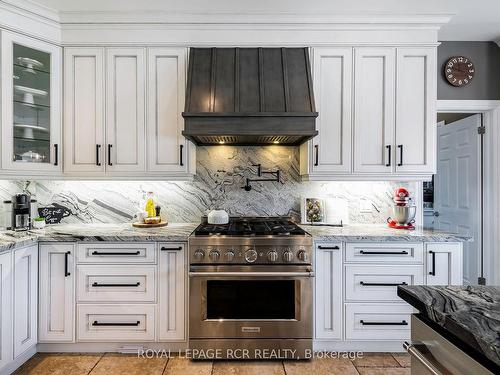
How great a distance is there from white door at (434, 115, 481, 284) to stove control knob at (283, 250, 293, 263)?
89.8 inches

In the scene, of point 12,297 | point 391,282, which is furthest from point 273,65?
point 12,297

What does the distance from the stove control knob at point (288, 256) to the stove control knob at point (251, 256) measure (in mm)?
224

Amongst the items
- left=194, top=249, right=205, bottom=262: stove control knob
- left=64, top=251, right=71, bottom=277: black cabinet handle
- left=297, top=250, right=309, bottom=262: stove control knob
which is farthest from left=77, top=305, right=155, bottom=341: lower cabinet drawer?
left=297, top=250, right=309, bottom=262: stove control knob

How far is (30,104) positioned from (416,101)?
10.8 feet

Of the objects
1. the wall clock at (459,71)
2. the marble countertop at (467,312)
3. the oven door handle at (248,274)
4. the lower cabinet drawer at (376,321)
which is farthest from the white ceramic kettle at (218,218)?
the wall clock at (459,71)

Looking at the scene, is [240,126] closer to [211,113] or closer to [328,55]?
[211,113]

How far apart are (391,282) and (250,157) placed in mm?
1645

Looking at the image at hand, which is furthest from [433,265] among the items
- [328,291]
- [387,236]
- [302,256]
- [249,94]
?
[249,94]

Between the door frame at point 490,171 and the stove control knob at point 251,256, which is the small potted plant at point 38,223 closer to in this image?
the stove control knob at point 251,256

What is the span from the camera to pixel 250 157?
2.89 metres

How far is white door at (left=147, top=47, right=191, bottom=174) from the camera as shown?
2498 millimetres

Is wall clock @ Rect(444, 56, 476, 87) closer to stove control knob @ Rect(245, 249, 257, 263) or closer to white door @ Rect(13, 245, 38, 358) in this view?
stove control knob @ Rect(245, 249, 257, 263)

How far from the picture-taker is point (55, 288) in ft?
7.22

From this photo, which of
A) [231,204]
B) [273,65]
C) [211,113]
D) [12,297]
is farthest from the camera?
[231,204]
